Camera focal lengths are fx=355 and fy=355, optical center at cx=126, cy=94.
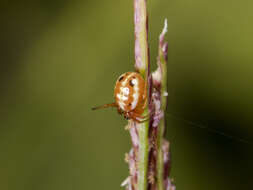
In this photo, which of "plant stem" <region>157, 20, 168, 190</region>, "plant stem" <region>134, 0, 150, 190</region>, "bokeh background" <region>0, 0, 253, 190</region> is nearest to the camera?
"plant stem" <region>134, 0, 150, 190</region>

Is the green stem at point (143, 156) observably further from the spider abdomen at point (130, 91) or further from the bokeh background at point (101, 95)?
the bokeh background at point (101, 95)

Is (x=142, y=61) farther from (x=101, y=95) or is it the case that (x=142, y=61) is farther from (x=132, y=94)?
(x=101, y=95)

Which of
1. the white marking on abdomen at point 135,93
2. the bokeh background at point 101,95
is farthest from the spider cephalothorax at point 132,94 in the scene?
the bokeh background at point 101,95

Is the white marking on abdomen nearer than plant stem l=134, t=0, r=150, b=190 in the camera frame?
No

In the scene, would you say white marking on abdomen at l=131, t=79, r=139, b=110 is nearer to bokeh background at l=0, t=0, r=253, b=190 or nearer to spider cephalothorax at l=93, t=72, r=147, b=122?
spider cephalothorax at l=93, t=72, r=147, b=122

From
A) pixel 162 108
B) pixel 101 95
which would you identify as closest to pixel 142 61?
pixel 162 108

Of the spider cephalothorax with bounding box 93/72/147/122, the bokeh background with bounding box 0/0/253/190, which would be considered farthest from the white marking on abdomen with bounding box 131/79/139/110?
the bokeh background with bounding box 0/0/253/190

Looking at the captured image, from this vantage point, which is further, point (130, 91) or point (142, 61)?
point (130, 91)
